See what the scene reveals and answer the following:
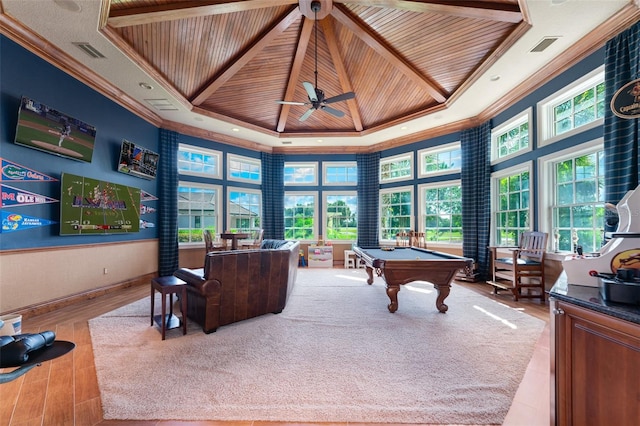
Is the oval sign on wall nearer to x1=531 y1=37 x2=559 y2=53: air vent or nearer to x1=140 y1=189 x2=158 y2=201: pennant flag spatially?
x1=531 y1=37 x2=559 y2=53: air vent

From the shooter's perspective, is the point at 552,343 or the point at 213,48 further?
the point at 213,48

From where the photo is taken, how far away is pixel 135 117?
512 centimetres

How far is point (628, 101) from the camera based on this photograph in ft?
8.43

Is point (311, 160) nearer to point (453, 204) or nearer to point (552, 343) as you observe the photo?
point (453, 204)

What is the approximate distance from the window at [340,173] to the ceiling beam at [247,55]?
11.8 feet

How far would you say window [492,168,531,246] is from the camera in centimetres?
470

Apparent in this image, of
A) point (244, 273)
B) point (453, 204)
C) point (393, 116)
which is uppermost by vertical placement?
point (393, 116)

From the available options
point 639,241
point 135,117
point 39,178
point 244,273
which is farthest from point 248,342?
point 135,117

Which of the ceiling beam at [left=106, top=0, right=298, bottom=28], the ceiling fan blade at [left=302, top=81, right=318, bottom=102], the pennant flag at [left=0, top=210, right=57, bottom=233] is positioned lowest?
the pennant flag at [left=0, top=210, right=57, bottom=233]

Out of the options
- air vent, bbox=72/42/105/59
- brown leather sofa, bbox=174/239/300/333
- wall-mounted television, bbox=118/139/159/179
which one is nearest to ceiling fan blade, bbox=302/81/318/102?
brown leather sofa, bbox=174/239/300/333

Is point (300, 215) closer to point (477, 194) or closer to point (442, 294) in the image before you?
point (477, 194)

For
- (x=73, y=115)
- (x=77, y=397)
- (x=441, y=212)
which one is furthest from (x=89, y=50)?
(x=441, y=212)

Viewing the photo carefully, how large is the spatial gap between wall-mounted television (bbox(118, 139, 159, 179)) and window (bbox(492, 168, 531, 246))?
6768 millimetres

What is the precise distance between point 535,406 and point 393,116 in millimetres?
5549
